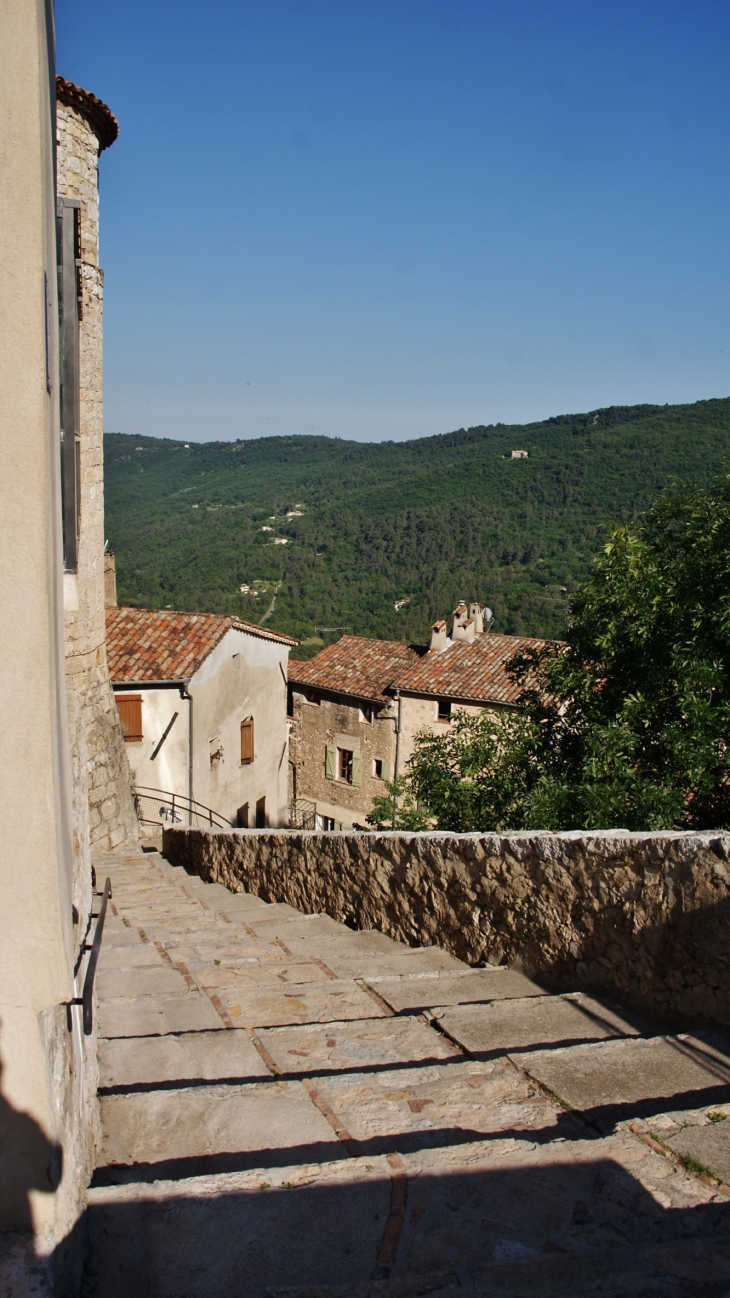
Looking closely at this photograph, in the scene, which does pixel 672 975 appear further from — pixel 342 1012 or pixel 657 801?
pixel 657 801

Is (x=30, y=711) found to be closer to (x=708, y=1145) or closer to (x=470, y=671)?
(x=708, y=1145)

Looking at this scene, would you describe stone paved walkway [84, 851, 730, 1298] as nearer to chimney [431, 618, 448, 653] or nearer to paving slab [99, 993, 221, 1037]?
paving slab [99, 993, 221, 1037]

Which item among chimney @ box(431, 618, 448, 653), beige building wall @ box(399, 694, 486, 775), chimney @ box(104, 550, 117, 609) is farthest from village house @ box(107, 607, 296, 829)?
chimney @ box(431, 618, 448, 653)

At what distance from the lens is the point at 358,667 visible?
25.1m

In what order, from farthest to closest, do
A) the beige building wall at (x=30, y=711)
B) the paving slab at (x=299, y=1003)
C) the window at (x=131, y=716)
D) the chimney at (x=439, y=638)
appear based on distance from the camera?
the chimney at (x=439, y=638) → the window at (x=131, y=716) → the paving slab at (x=299, y=1003) → the beige building wall at (x=30, y=711)

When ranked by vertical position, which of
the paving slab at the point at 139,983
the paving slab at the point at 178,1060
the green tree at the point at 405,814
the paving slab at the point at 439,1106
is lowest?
the green tree at the point at 405,814

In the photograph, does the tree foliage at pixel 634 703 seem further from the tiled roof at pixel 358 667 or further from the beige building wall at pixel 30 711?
the tiled roof at pixel 358 667

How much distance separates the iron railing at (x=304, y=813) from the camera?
972 inches

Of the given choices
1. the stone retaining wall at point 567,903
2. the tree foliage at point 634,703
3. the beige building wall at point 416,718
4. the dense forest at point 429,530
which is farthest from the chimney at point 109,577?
the dense forest at point 429,530

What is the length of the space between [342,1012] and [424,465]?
256 ft

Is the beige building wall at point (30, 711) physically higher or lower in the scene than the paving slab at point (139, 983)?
higher

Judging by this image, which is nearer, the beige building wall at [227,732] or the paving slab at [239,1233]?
the paving slab at [239,1233]

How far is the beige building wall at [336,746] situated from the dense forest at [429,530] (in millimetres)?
11424

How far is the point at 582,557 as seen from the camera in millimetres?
45312
